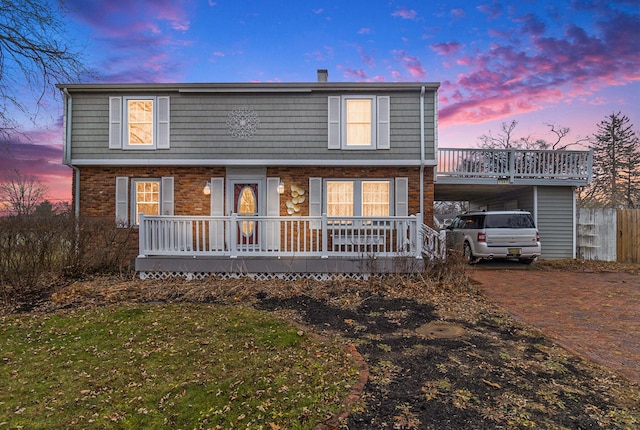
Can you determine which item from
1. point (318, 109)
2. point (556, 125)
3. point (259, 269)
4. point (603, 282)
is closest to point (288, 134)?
point (318, 109)

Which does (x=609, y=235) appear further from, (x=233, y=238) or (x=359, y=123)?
(x=233, y=238)

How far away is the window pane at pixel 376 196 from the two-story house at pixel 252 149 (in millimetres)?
30

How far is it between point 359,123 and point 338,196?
2243mm

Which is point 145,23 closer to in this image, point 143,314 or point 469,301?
point 143,314

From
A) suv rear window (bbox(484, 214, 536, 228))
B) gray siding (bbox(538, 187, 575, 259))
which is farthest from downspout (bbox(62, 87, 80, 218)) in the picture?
gray siding (bbox(538, 187, 575, 259))

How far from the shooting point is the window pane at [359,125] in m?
10.0

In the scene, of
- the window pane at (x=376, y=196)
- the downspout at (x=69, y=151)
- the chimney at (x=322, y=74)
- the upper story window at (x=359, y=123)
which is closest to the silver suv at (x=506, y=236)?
the window pane at (x=376, y=196)

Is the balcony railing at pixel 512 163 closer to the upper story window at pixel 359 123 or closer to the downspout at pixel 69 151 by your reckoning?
the upper story window at pixel 359 123

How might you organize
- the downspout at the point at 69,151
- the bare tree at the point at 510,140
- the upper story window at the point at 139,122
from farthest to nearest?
the bare tree at the point at 510,140 < the upper story window at the point at 139,122 < the downspout at the point at 69,151

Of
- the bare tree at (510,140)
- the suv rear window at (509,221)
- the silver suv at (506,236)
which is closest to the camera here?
the silver suv at (506,236)

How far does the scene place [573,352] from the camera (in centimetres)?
393

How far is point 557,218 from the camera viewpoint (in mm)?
12250

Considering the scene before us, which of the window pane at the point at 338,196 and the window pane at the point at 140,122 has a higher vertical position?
the window pane at the point at 140,122

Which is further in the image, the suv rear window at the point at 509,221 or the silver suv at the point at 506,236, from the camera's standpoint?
the suv rear window at the point at 509,221
